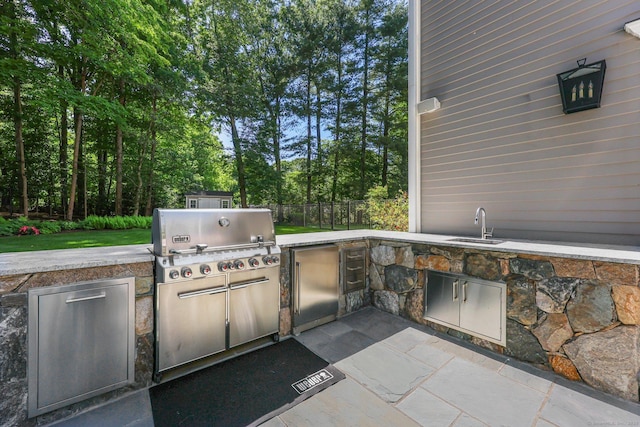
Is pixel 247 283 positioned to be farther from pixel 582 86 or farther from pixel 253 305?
pixel 582 86

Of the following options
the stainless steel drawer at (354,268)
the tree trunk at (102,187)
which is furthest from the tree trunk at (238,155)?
the stainless steel drawer at (354,268)

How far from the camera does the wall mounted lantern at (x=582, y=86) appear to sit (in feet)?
7.79

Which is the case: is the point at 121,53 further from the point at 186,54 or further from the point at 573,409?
the point at 573,409

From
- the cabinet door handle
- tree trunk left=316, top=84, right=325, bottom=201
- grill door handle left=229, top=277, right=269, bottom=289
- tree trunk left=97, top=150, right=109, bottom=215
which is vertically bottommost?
grill door handle left=229, top=277, right=269, bottom=289

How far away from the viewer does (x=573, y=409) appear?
5.54ft

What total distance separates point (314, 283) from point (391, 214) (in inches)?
160

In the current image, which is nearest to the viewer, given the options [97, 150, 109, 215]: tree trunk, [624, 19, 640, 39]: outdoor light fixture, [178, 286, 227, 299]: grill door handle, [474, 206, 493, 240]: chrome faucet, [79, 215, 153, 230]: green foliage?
[178, 286, 227, 299]: grill door handle

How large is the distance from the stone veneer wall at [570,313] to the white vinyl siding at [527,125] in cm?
84

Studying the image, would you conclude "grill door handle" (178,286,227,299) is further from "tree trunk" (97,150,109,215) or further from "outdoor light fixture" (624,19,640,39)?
"tree trunk" (97,150,109,215)

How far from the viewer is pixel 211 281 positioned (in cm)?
216

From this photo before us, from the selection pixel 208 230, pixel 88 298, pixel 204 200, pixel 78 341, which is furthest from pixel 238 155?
pixel 78 341

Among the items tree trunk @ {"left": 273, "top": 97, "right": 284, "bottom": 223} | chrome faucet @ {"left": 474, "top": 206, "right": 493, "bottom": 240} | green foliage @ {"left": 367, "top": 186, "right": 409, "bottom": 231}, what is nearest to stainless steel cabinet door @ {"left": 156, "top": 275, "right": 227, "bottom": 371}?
chrome faucet @ {"left": 474, "top": 206, "right": 493, "bottom": 240}

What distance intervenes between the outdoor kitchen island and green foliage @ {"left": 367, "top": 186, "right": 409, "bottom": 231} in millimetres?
3464

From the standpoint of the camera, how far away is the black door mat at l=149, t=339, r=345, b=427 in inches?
65.4
